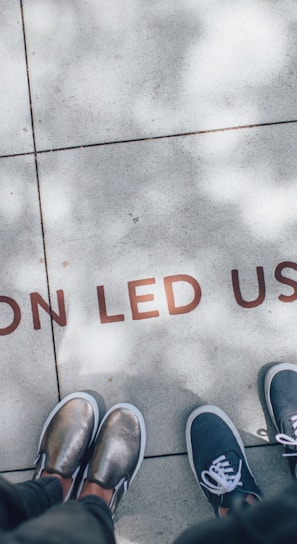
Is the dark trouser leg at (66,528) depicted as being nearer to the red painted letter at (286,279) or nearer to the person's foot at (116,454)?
the person's foot at (116,454)

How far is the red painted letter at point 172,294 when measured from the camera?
94.0 inches

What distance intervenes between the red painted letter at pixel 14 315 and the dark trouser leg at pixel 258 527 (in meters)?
1.39

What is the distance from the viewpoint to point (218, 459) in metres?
2.31

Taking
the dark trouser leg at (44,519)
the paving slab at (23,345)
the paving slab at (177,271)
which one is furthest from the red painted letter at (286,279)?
the dark trouser leg at (44,519)

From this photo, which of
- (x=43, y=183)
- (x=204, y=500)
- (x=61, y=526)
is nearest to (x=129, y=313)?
(x=43, y=183)

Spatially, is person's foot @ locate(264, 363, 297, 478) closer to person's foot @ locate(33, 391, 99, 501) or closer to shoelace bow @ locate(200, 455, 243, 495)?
shoelace bow @ locate(200, 455, 243, 495)

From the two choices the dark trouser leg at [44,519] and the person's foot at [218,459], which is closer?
the dark trouser leg at [44,519]

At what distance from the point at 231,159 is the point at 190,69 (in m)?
0.50

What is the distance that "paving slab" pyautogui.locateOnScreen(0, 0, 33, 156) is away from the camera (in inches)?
97.0

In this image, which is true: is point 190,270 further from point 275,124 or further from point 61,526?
point 61,526

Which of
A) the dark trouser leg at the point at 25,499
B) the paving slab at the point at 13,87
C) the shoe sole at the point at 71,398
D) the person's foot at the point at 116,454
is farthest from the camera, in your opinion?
the paving slab at the point at 13,87

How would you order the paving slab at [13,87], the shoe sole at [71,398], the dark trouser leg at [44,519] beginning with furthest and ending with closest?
1. the paving slab at [13,87]
2. the shoe sole at [71,398]
3. the dark trouser leg at [44,519]

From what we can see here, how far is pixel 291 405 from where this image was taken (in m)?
2.35

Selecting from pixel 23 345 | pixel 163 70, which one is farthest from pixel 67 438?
pixel 163 70
